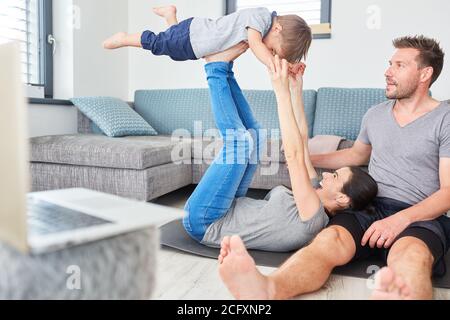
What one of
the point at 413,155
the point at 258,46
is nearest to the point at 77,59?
the point at 258,46

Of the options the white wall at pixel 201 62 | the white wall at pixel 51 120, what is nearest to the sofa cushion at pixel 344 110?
the white wall at pixel 201 62

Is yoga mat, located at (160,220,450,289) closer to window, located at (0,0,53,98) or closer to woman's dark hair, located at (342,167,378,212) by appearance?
woman's dark hair, located at (342,167,378,212)

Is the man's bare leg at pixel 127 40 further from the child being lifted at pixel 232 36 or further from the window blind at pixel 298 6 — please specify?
the window blind at pixel 298 6

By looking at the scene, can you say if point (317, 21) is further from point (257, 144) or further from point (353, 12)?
point (257, 144)

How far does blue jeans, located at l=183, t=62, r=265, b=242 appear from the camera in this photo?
65.7 inches

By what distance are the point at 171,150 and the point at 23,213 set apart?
199 cm

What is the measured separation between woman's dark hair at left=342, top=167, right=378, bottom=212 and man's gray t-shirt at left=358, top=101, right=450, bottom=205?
0.09 metres

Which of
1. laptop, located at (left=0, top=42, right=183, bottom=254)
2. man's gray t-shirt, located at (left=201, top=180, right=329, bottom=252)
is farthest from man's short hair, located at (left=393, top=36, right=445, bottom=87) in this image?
laptop, located at (left=0, top=42, right=183, bottom=254)

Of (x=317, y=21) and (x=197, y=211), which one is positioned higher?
(x=317, y=21)

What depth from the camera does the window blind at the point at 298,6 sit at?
3504mm

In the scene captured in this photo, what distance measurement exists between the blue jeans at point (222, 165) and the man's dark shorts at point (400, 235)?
1.37ft

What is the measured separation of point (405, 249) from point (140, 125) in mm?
2238

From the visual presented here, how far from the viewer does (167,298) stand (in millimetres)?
1267

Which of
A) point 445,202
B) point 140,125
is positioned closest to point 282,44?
point 445,202
